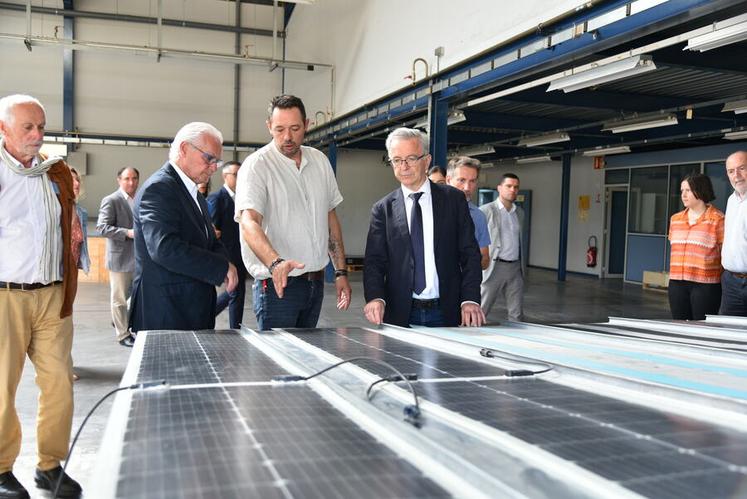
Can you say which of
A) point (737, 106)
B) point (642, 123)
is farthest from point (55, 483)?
point (642, 123)

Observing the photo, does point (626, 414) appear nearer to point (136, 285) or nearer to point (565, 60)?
point (136, 285)

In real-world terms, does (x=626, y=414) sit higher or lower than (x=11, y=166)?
lower

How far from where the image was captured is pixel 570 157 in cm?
1488

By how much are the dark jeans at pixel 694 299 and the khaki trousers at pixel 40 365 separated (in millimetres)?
4385

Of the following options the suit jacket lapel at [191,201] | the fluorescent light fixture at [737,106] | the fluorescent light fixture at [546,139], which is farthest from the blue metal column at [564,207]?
the suit jacket lapel at [191,201]

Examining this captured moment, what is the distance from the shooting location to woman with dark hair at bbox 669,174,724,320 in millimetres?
4672

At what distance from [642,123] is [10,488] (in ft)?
30.2

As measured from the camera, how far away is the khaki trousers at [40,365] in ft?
8.94

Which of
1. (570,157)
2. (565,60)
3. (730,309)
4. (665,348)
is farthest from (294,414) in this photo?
(570,157)

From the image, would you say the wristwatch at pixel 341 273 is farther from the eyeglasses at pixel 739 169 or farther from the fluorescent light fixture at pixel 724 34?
the fluorescent light fixture at pixel 724 34

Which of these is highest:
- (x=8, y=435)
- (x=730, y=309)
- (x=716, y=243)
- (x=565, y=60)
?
(x=565, y=60)

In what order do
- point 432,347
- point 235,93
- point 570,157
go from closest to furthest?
point 432,347
point 570,157
point 235,93

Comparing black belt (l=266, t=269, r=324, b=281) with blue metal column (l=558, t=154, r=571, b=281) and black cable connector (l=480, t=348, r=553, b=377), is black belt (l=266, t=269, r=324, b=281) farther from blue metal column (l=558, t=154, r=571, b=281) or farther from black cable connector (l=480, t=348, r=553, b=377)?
blue metal column (l=558, t=154, r=571, b=281)

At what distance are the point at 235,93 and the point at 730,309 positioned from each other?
14662 mm
